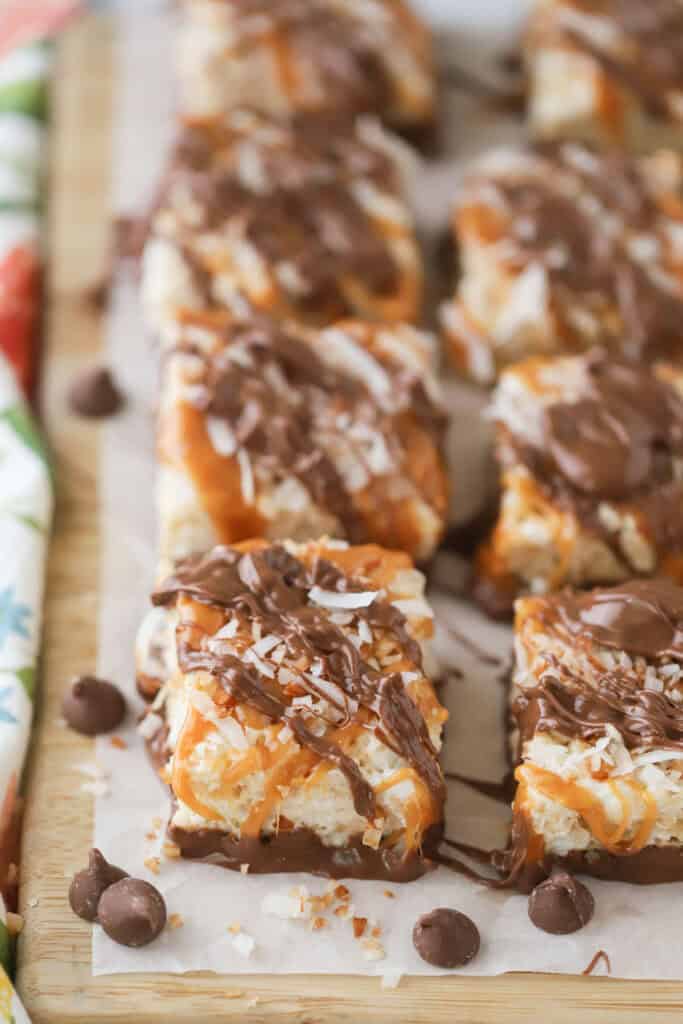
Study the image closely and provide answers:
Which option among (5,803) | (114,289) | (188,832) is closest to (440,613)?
(188,832)

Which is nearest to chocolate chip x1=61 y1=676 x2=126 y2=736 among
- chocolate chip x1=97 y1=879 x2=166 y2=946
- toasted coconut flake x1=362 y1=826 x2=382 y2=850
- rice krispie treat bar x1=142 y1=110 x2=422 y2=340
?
chocolate chip x1=97 y1=879 x2=166 y2=946

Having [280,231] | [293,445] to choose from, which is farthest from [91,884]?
[280,231]

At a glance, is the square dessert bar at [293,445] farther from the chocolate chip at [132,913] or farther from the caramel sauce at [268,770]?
the chocolate chip at [132,913]

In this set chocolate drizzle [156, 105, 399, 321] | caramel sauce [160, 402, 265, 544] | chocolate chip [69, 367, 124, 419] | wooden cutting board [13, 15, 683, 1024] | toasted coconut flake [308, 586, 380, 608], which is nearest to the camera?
wooden cutting board [13, 15, 683, 1024]

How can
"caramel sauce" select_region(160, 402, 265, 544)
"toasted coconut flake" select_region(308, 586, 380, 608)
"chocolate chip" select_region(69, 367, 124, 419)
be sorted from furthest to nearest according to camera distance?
"chocolate chip" select_region(69, 367, 124, 419), "caramel sauce" select_region(160, 402, 265, 544), "toasted coconut flake" select_region(308, 586, 380, 608)

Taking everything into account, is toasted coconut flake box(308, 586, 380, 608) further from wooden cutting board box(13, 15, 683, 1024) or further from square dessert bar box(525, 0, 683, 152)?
square dessert bar box(525, 0, 683, 152)
